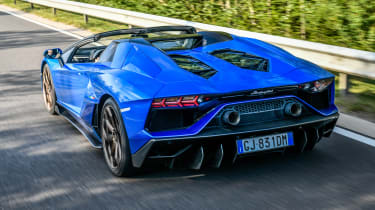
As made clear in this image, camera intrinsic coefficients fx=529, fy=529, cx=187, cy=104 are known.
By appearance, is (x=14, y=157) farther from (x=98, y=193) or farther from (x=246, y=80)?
(x=246, y=80)

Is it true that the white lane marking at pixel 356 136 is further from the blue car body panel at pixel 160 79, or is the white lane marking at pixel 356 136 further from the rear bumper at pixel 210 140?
the rear bumper at pixel 210 140

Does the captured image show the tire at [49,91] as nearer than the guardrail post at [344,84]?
Yes

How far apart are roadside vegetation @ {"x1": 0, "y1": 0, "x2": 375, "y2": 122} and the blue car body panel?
1934 mm

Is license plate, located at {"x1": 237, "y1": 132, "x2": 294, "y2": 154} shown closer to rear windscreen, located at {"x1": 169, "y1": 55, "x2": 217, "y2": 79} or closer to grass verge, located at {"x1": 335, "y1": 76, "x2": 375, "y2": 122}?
rear windscreen, located at {"x1": 169, "y1": 55, "x2": 217, "y2": 79}

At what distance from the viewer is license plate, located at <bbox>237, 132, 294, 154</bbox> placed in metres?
3.98

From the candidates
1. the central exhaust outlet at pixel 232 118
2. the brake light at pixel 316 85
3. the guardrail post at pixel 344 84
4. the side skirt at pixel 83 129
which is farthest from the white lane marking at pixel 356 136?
the side skirt at pixel 83 129

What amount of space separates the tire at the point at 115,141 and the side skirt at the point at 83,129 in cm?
28

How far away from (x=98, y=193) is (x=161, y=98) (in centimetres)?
94

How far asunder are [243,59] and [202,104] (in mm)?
915

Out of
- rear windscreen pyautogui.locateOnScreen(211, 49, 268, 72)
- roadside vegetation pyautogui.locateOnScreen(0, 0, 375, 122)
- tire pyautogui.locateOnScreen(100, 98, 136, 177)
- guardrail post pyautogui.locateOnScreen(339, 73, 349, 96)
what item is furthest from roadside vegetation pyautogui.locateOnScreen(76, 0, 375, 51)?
tire pyautogui.locateOnScreen(100, 98, 136, 177)

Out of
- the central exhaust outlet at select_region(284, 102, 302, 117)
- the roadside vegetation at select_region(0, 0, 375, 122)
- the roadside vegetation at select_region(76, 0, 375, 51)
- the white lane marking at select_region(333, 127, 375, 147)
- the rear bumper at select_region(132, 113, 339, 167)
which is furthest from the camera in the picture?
the roadside vegetation at select_region(76, 0, 375, 51)

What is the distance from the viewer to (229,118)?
3951 millimetres

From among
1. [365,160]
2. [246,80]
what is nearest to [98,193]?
[246,80]

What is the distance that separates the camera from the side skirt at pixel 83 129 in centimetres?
504
